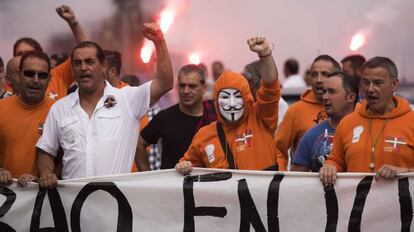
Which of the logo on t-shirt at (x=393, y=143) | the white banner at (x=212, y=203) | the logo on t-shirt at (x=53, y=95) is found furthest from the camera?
the logo on t-shirt at (x=53, y=95)

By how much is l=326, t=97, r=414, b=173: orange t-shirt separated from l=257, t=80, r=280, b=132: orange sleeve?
0.54 meters

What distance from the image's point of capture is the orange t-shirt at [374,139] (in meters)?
8.02

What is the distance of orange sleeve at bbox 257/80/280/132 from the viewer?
8641 millimetres

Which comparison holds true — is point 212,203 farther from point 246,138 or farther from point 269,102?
point 269,102

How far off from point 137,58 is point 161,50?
24.4ft

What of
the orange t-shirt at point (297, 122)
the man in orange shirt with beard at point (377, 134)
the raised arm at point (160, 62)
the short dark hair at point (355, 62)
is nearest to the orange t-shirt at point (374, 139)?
the man in orange shirt with beard at point (377, 134)

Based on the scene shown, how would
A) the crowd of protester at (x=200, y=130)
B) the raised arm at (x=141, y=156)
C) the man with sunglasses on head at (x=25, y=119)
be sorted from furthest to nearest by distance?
the raised arm at (x=141, y=156) → the man with sunglasses on head at (x=25, y=119) → the crowd of protester at (x=200, y=130)

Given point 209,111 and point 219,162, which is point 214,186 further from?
point 209,111

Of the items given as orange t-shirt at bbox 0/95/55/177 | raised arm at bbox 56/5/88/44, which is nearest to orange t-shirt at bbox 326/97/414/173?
orange t-shirt at bbox 0/95/55/177

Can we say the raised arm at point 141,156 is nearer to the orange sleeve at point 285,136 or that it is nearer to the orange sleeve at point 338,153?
the orange sleeve at point 285,136

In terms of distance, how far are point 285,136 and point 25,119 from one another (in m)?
2.03

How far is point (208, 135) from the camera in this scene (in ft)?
29.2

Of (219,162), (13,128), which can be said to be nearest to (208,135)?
(219,162)

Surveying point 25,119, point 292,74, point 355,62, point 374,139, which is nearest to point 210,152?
point 374,139
